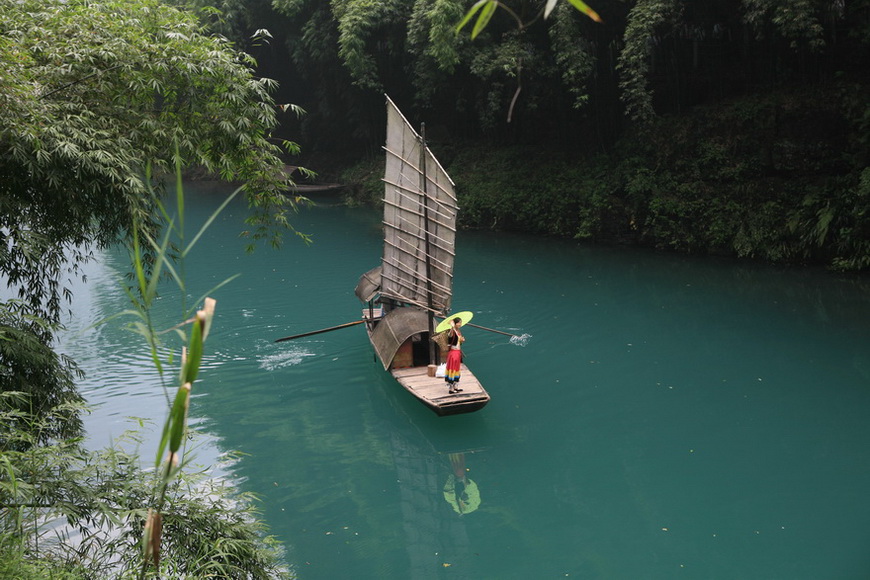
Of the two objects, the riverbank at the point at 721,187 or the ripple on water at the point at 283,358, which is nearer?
the ripple on water at the point at 283,358

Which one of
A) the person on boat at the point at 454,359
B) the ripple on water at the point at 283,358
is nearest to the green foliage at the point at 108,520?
the person on boat at the point at 454,359

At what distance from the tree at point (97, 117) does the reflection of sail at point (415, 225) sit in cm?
241

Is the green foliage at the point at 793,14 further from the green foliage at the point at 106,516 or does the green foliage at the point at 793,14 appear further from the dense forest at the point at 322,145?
the green foliage at the point at 106,516

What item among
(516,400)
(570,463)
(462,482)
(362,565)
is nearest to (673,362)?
(516,400)

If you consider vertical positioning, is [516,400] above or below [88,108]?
below

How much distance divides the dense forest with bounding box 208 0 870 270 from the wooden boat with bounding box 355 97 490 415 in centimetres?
289

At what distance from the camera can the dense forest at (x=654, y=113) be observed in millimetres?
10867

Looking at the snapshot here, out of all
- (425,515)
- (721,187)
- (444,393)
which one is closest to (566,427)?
(444,393)

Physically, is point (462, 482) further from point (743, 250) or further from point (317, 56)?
point (317, 56)

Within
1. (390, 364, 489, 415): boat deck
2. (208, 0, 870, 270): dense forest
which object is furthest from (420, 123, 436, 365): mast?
(208, 0, 870, 270): dense forest

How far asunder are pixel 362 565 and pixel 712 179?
10217mm

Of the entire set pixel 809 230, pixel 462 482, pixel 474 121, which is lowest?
pixel 462 482

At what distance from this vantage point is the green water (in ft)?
15.3

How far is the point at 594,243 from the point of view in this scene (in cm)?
1387
